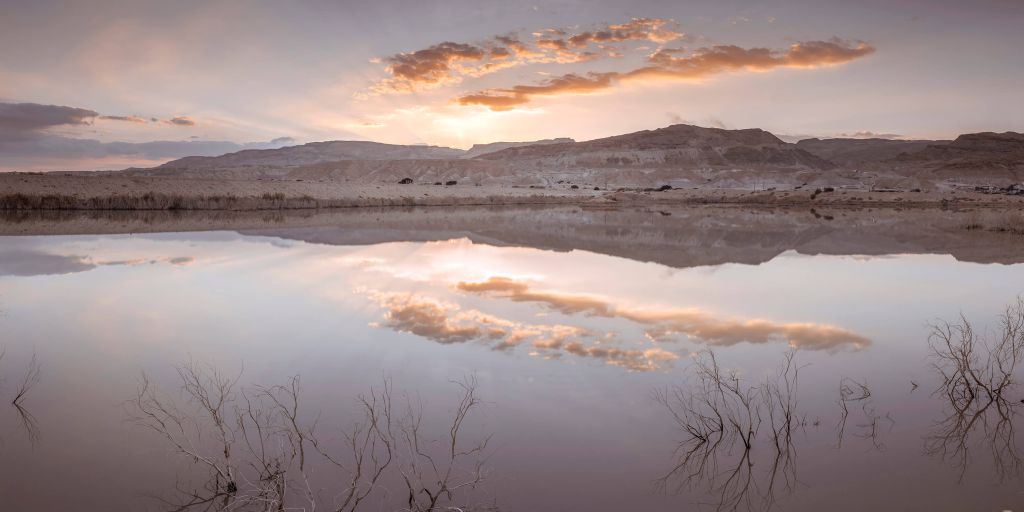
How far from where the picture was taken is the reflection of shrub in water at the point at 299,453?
4090 millimetres

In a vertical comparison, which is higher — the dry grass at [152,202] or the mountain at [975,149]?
the mountain at [975,149]

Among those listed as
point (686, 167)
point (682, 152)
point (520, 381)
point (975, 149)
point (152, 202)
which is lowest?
point (520, 381)

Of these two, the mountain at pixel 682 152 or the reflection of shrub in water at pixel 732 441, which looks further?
the mountain at pixel 682 152

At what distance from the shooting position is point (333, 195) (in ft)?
148

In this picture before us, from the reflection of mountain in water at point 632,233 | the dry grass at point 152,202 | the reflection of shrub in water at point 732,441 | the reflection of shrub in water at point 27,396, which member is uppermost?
the dry grass at point 152,202

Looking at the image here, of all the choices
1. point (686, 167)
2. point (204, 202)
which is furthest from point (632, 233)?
point (686, 167)

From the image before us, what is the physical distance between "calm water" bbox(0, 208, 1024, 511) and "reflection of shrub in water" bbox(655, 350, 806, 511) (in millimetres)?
27

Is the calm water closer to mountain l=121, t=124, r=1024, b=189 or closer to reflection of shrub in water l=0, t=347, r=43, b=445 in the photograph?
reflection of shrub in water l=0, t=347, r=43, b=445

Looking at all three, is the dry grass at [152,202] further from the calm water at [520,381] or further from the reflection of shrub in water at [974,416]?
the reflection of shrub in water at [974,416]

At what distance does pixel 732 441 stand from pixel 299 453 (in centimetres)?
345

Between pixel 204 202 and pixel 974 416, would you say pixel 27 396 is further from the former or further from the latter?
pixel 204 202

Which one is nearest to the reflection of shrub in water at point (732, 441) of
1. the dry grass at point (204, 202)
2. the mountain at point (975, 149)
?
the dry grass at point (204, 202)

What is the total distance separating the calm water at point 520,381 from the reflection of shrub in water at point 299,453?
33mm

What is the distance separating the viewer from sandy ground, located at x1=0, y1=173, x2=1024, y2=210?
35219 millimetres
